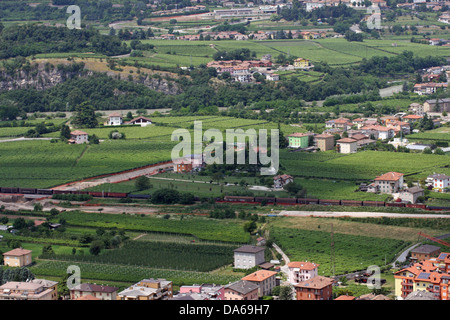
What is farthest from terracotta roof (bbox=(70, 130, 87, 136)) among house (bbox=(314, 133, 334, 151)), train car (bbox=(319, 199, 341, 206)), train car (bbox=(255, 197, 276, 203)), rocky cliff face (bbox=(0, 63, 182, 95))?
train car (bbox=(319, 199, 341, 206))

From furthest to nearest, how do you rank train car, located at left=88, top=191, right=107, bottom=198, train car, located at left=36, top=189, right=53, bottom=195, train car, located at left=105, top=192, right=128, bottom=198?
train car, located at left=36, top=189, right=53, bottom=195
train car, located at left=88, top=191, right=107, bottom=198
train car, located at left=105, top=192, right=128, bottom=198

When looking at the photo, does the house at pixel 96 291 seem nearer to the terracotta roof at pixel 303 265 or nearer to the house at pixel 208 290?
the house at pixel 208 290

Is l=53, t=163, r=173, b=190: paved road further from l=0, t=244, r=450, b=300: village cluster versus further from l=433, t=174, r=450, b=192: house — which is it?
l=0, t=244, r=450, b=300: village cluster

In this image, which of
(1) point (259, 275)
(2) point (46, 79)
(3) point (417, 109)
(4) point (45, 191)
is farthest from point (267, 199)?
(2) point (46, 79)
